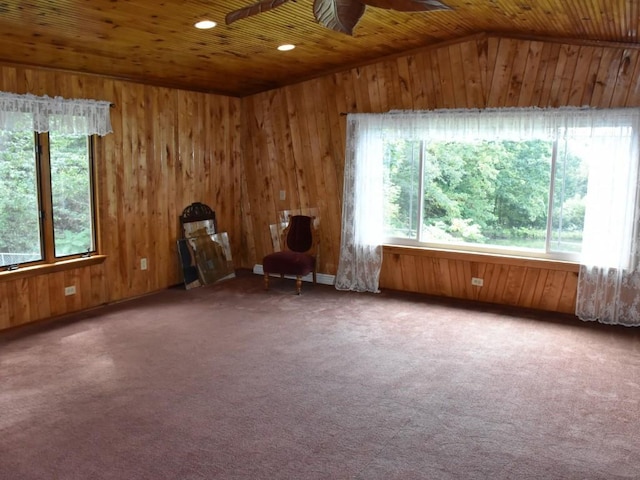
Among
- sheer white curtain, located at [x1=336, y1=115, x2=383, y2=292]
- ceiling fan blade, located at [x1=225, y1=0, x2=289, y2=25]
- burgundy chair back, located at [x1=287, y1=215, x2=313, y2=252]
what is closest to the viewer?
ceiling fan blade, located at [x1=225, y1=0, x2=289, y2=25]

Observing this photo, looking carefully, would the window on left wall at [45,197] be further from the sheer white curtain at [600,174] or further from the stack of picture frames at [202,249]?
the sheer white curtain at [600,174]

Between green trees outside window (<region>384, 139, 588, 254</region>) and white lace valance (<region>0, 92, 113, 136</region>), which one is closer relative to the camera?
white lace valance (<region>0, 92, 113, 136</region>)

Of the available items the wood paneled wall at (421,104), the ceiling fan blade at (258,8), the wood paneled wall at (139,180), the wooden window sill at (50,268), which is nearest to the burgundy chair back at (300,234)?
the wood paneled wall at (421,104)

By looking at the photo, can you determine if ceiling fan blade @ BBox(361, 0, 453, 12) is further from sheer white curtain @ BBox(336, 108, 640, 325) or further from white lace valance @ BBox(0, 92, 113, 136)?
white lace valance @ BBox(0, 92, 113, 136)

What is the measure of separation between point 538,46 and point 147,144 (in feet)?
12.7

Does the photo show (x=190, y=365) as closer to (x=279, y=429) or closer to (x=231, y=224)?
(x=279, y=429)

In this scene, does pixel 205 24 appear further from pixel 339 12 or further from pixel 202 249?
pixel 202 249

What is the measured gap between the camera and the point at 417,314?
5004 mm

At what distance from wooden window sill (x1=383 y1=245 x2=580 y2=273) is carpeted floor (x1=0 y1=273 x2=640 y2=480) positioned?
0.48 metres

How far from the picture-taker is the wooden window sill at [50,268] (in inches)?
173

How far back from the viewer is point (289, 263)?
567 cm

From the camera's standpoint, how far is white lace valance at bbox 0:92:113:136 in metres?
4.27

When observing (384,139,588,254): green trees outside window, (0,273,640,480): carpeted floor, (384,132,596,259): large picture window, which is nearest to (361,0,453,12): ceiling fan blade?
(0,273,640,480): carpeted floor

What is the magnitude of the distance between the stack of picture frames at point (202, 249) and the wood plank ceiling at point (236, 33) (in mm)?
1505
